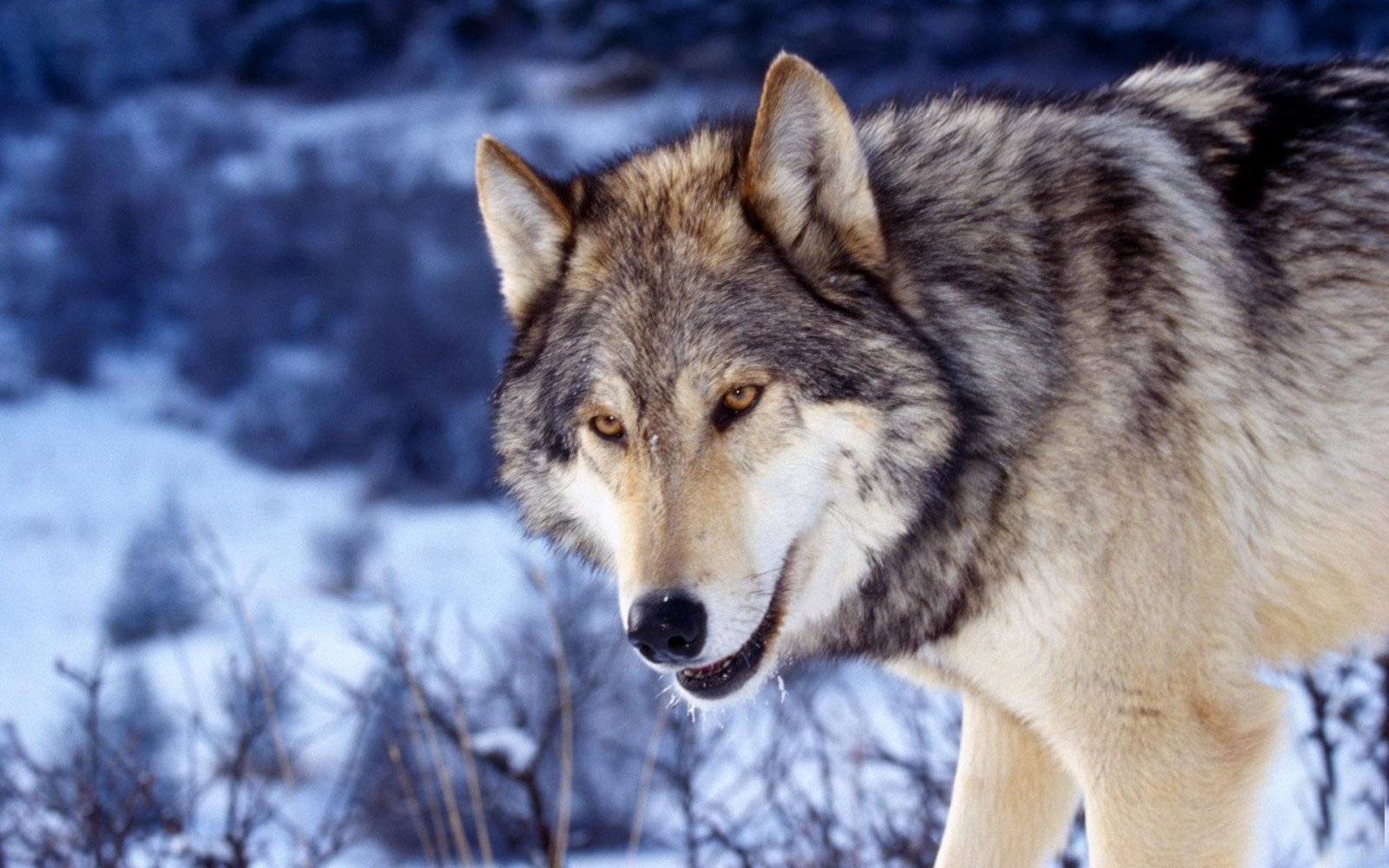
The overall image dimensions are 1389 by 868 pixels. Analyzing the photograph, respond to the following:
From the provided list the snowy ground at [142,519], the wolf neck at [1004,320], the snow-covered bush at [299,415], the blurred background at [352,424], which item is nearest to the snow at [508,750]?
the blurred background at [352,424]

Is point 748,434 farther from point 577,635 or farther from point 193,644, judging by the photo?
point 193,644

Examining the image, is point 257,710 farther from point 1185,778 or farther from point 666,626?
point 1185,778

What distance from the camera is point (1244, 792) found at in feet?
8.80

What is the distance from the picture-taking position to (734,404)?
8.79ft

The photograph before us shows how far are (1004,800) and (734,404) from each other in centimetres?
127

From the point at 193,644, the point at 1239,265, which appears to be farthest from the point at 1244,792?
the point at 193,644

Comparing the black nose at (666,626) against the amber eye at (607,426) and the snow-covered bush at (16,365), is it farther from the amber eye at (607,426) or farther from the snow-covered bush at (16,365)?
the snow-covered bush at (16,365)

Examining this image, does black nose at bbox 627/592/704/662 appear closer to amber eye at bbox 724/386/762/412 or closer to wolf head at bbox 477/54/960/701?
wolf head at bbox 477/54/960/701

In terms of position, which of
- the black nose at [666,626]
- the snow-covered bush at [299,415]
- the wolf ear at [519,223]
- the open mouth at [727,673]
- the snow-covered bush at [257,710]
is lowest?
the snow-covered bush at [299,415]

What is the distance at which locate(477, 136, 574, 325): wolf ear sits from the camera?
3.04m

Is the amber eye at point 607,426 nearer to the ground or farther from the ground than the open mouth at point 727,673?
farther from the ground

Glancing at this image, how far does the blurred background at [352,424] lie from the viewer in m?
4.66

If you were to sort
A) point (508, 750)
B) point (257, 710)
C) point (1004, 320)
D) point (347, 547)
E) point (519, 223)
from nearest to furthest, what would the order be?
1. point (1004, 320)
2. point (519, 223)
3. point (508, 750)
4. point (257, 710)
5. point (347, 547)

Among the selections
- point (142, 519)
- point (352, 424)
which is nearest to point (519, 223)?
point (142, 519)
